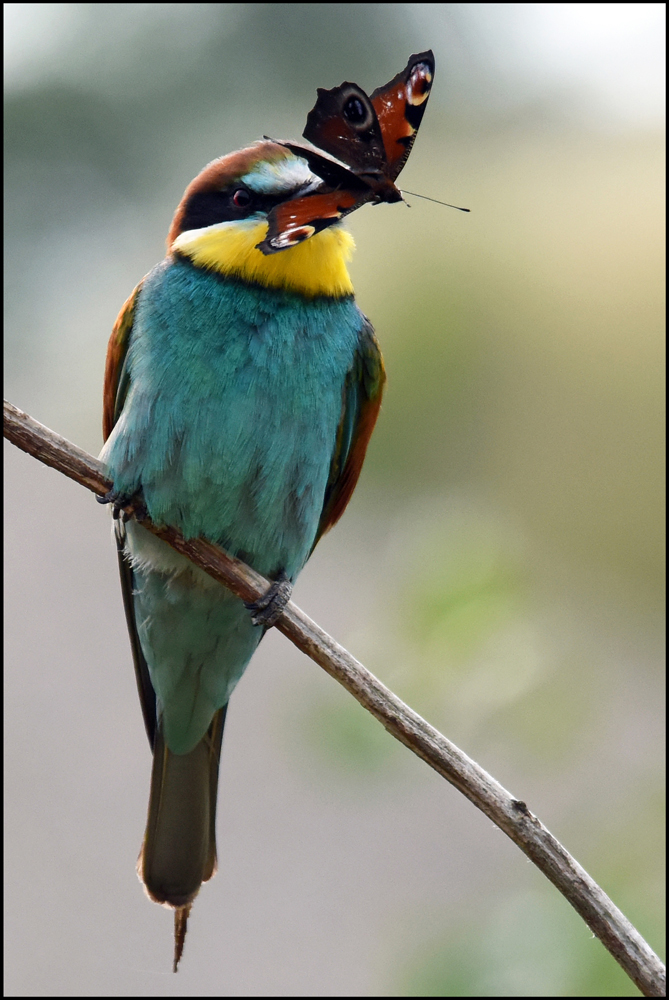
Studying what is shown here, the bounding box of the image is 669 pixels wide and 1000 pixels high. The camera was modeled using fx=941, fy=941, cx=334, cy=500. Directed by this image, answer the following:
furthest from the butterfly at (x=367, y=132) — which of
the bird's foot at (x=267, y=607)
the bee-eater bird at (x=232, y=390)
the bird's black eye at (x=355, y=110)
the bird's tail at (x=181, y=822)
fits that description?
the bird's tail at (x=181, y=822)

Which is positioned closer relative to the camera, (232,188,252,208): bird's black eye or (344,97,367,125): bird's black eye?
(344,97,367,125): bird's black eye

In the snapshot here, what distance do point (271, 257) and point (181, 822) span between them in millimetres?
702

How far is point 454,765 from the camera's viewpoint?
748mm

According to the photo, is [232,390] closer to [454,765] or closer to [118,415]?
[118,415]

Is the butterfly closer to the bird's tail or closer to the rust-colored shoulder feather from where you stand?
the rust-colored shoulder feather

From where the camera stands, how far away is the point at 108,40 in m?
1.63

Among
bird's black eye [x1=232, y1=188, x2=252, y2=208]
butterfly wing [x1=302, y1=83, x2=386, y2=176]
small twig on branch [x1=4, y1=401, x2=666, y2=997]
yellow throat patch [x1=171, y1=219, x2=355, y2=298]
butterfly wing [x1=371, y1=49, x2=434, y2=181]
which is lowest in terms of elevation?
small twig on branch [x1=4, y1=401, x2=666, y2=997]

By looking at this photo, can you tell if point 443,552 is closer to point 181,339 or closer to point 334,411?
point 334,411

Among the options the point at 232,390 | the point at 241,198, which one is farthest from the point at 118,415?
the point at 241,198

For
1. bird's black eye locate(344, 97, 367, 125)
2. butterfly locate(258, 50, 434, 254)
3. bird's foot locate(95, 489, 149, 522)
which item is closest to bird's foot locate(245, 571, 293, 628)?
bird's foot locate(95, 489, 149, 522)

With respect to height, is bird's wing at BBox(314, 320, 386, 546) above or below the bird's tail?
above

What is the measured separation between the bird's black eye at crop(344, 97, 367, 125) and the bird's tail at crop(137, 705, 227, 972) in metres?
0.81

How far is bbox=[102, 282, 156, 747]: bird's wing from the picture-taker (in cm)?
114

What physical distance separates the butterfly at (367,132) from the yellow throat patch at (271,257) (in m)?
0.20
